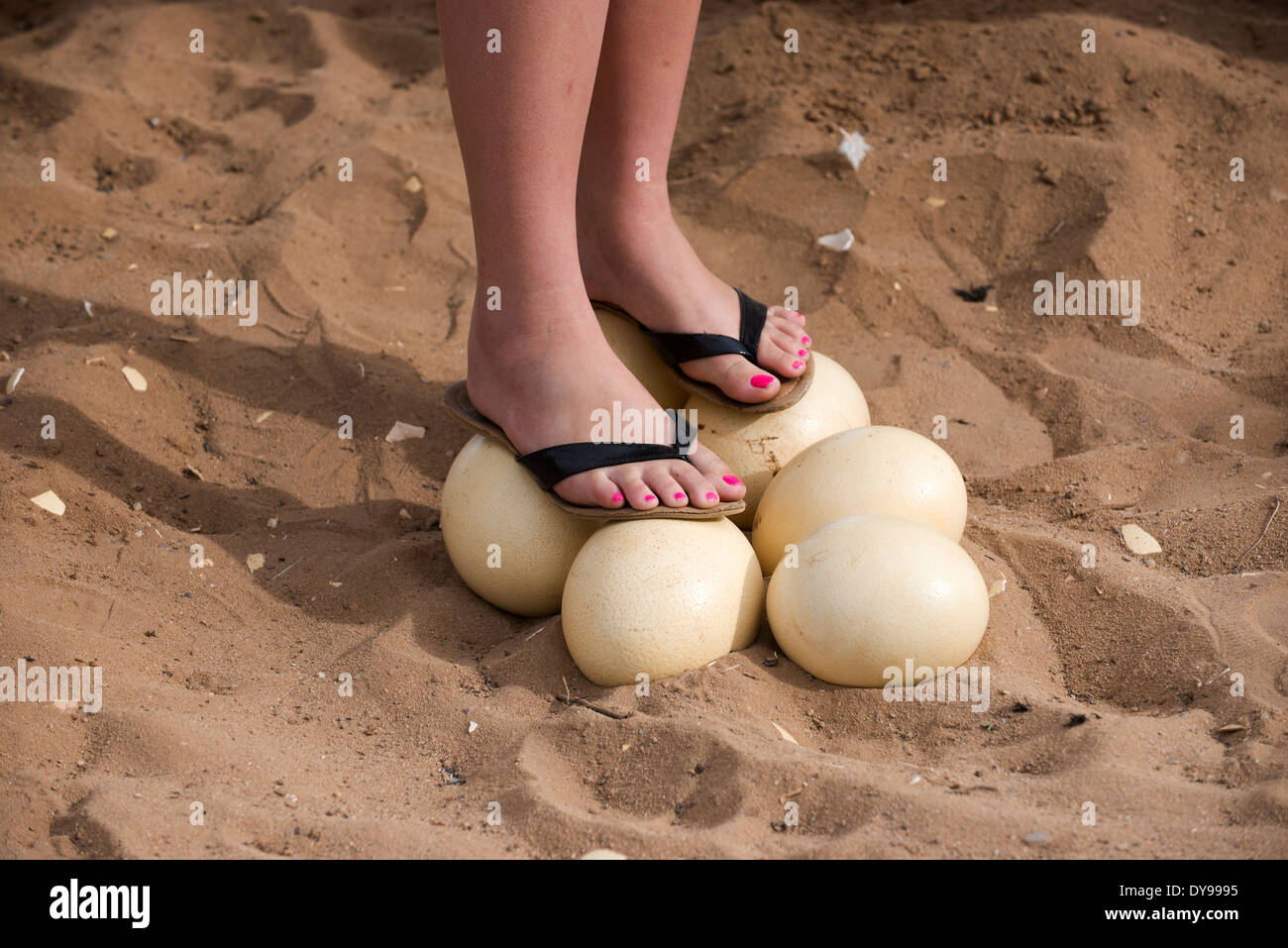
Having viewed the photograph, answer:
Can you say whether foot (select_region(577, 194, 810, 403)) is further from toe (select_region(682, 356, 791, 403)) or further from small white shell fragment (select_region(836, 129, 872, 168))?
small white shell fragment (select_region(836, 129, 872, 168))

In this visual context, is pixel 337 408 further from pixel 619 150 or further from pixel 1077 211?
pixel 1077 211

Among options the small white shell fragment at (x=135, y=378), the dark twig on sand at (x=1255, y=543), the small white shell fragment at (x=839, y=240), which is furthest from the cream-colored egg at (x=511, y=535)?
the small white shell fragment at (x=839, y=240)

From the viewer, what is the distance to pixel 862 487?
2.52 meters

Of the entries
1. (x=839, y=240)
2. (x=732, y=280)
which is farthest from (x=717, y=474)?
(x=839, y=240)

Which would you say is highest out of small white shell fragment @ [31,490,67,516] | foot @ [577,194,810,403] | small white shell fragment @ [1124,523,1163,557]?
foot @ [577,194,810,403]

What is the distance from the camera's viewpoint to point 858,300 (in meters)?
3.88

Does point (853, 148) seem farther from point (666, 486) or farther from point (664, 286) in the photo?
point (666, 486)

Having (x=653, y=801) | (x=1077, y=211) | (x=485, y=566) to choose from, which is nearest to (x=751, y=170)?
(x=1077, y=211)

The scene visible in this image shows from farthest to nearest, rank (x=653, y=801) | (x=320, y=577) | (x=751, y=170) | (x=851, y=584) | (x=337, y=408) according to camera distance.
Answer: (x=751, y=170), (x=337, y=408), (x=320, y=577), (x=851, y=584), (x=653, y=801)

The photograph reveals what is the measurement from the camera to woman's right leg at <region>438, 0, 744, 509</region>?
2.37m

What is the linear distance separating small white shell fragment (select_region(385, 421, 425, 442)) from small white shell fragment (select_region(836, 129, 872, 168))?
75.8 inches

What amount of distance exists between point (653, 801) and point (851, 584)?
21.8 inches

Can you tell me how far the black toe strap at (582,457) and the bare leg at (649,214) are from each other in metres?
0.33

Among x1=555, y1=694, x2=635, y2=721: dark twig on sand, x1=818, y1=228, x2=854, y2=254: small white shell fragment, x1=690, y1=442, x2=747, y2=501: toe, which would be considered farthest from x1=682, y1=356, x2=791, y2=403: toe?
x1=818, y1=228, x2=854, y2=254: small white shell fragment
